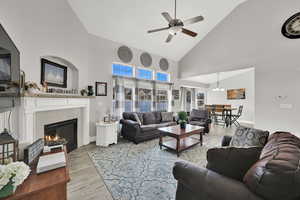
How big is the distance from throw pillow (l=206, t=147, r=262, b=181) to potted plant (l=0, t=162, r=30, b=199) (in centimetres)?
149

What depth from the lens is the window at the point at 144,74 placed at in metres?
5.05

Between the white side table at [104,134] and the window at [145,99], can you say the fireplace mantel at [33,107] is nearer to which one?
the white side table at [104,134]

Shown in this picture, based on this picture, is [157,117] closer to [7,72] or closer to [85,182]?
[85,182]

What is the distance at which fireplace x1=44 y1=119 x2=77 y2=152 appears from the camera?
2718 mm

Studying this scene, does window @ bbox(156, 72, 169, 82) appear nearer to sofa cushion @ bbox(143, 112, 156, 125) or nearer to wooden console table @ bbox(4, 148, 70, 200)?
sofa cushion @ bbox(143, 112, 156, 125)

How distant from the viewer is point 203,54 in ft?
18.0

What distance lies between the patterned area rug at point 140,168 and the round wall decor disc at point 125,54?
9.22 feet

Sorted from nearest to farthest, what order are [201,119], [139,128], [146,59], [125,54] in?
[139,128], [125,54], [146,59], [201,119]

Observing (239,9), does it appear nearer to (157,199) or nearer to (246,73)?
(246,73)

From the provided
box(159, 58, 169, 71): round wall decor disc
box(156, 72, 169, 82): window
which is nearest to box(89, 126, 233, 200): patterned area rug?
box(156, 72, 169, 82): window

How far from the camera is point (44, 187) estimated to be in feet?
3.22

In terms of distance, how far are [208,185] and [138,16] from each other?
14.1ft

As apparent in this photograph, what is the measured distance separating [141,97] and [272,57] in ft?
14.1

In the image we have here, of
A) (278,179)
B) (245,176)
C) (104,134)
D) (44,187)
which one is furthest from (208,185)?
(104,134)
